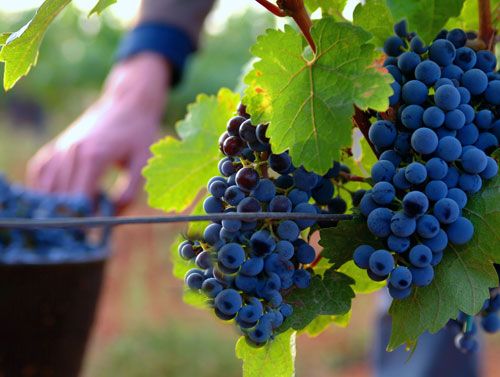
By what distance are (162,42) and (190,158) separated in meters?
1.56

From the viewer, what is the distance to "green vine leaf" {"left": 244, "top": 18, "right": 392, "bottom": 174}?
0.50m

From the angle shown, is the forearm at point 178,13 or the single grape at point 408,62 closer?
the single grape at point 408,62

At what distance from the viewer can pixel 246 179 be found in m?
0.50

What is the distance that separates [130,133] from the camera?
6.68ft

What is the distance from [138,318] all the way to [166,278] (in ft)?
4.45

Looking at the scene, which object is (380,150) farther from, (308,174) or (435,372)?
(435,372)

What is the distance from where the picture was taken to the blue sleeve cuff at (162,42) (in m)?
2.17

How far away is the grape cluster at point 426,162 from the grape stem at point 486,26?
0.07 meters

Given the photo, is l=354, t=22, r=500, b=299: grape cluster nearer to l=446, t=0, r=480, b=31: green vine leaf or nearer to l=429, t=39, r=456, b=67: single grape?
l=429, t=39, r=456, b=67: single grape

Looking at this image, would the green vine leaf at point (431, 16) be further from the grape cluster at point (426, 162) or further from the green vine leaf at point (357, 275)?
the green vine leaf at point (357, 275)

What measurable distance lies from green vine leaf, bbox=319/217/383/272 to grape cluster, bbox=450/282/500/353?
0.49 ft

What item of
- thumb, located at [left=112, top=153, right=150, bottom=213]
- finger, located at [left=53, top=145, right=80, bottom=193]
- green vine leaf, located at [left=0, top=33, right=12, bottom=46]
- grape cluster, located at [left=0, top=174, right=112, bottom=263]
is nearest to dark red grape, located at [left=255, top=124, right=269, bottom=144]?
green vine leaf, located at [left=0, top=33, right=12, bottom=46]

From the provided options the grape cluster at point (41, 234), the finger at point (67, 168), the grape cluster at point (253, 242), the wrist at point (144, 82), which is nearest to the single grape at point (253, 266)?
the grape cluster at point (253, 242)

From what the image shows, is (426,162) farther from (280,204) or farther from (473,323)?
(473,323)
